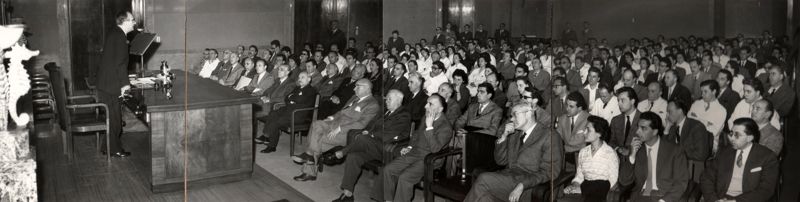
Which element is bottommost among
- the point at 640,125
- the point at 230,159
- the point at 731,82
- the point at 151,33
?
the point at 230,159

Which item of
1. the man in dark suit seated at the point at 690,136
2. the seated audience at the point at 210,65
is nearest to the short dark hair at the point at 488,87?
the man in dark suit seated at the point at 690,136

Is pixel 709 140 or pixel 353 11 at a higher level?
pixel 353 11

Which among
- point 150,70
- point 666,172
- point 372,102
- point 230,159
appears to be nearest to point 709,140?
point 666,172

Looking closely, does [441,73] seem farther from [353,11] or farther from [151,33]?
[151,33]

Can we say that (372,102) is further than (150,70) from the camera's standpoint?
Yes

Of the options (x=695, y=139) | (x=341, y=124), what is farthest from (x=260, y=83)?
(x=695, y=139)

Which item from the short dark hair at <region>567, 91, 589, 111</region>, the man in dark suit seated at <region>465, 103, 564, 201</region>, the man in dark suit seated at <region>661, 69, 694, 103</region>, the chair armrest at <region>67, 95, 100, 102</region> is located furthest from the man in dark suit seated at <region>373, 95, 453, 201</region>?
the chair armrest at <region>67, 95, 100, 102</region>

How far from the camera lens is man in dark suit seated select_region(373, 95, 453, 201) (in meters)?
4.88

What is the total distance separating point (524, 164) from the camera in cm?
425

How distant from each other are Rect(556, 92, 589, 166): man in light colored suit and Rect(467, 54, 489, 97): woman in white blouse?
5.26ft

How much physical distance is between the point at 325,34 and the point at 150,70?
1.13m

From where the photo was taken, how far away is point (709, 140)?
132 inches

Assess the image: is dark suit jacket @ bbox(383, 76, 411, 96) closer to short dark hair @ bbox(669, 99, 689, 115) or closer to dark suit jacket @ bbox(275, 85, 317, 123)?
dark suit jacket @ bbox(275, 85, 317, 123)

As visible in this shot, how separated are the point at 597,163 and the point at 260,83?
2128 millimetres
